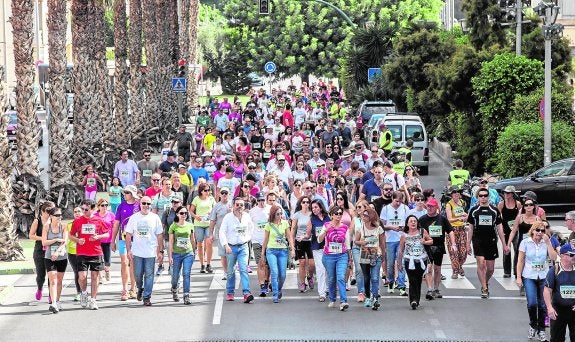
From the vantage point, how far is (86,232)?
19.0m

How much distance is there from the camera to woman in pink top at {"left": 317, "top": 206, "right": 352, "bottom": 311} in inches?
737

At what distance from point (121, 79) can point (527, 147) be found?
58.2 feet

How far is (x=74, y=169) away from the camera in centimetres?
3556

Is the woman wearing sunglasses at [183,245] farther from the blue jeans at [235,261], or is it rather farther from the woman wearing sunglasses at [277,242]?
the woman wearing sunglasses at [277,242]

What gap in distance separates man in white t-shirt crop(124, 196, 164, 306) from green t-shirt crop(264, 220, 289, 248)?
1587 millimetres

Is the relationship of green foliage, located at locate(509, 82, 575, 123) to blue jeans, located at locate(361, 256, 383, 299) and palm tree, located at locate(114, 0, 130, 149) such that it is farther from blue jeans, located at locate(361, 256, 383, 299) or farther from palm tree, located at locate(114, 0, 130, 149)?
blue jeans, located at locate(361, 256, 383, 299)

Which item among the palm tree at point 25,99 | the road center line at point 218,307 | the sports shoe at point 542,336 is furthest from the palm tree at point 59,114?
the sports shoe at point 542,336

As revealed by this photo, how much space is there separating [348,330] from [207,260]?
19.7 feet

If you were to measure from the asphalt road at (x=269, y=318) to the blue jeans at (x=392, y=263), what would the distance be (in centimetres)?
24

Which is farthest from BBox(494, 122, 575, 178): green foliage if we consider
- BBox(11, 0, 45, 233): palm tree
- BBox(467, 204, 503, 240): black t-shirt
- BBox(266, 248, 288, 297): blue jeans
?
BBox(266, 248, 288, 297): blue jeans

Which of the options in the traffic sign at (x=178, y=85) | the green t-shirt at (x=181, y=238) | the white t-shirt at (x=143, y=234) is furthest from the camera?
the traffic sign at (x=178, y=85)

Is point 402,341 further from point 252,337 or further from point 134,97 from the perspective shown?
point 134,97

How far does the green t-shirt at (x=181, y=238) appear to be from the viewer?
19297 millimetres

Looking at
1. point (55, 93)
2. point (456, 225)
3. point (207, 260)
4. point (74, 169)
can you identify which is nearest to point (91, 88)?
point (74, 169)
